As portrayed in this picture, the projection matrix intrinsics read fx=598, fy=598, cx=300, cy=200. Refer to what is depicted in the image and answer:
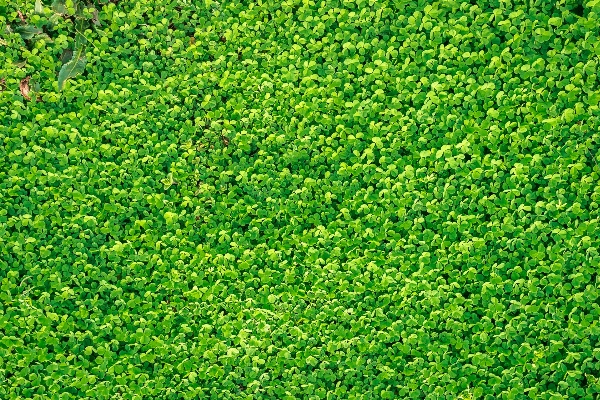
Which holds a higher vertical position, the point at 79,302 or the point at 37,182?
the point at 37,182

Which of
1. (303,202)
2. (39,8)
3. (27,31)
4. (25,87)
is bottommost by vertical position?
(303,202)

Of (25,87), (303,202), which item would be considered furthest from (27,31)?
(303,202)

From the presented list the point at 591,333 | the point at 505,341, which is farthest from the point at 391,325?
the point at 591,333

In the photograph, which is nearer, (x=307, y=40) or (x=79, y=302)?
(x=79, y=302)

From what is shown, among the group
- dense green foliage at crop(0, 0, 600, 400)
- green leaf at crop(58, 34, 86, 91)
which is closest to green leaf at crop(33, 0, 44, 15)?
dense green foliage at crop(0, 0, 600, 400)

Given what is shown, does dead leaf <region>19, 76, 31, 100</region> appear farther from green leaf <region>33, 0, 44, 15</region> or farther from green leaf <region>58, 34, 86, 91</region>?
green leaf <region>33, 0, 44, 15</region>

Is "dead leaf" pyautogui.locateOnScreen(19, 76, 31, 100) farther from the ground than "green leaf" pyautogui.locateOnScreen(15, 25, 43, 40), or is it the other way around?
"green leaf" pyautogui.locateOnScreen(15, 25, 43, 40)

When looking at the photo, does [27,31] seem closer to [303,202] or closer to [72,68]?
[72,68]

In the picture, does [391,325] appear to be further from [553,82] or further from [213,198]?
[553,82]
